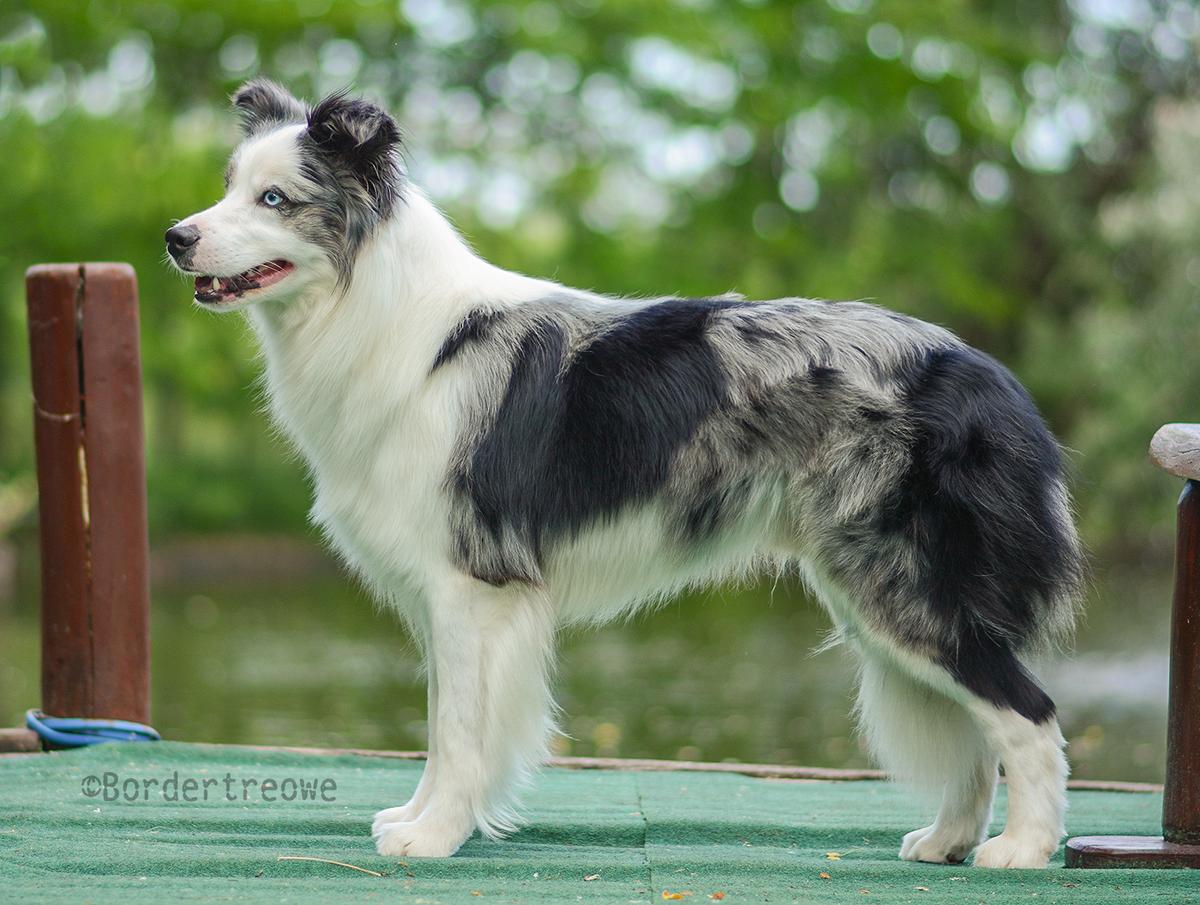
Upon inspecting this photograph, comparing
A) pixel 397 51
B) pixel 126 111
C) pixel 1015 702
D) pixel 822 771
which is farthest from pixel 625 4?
pixel 1015 702

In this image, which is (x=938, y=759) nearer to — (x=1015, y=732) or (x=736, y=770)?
(x=1015, y=732)

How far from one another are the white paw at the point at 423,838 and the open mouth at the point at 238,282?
155 centimetres

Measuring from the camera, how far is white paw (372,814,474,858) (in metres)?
3.86

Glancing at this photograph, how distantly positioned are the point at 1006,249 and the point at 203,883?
20.6m

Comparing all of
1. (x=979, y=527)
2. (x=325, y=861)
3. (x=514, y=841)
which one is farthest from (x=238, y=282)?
(x=979, y=527)

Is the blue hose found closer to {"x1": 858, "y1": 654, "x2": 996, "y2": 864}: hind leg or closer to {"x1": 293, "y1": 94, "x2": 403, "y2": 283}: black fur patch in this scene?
{"x1": 293, "y1": 94, "x2": 403, "y2": 283}: black fur patch

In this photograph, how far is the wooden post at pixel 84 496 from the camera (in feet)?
17.6

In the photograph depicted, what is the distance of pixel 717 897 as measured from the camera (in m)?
3.41

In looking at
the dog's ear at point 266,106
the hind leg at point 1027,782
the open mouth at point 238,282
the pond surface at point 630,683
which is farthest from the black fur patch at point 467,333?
the pond surface at point 630,683

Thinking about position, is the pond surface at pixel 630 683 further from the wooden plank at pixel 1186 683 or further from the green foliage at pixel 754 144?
the green foliage at pixel 754 144

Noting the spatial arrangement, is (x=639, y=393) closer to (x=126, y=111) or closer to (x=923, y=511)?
(x=923, y=511)

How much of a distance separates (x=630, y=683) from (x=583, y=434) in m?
7.80

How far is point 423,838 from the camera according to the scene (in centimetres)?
388

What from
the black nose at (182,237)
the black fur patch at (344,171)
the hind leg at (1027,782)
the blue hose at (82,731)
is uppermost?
the black fur patch at (344,171)
